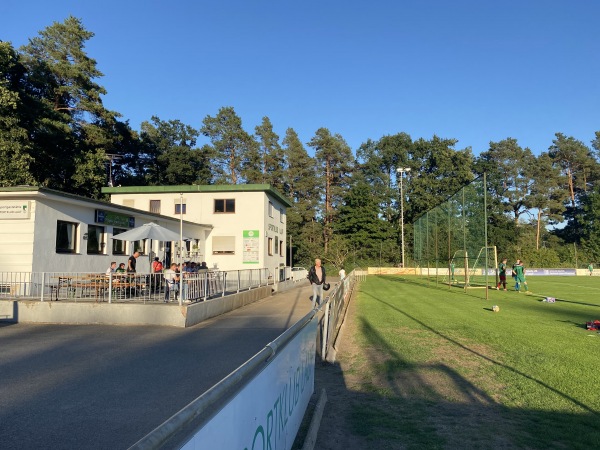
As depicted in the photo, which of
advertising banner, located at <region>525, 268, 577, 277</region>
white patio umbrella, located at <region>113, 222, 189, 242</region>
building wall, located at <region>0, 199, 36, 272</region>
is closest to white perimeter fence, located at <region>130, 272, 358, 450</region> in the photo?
white patio umbrella, located at <region>113, 222, 189, 242</region>

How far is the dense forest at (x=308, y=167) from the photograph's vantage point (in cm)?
3825

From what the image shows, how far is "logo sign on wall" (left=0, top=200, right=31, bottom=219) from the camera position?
16359 millimetres

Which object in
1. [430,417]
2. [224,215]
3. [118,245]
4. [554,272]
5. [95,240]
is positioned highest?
[224,215]

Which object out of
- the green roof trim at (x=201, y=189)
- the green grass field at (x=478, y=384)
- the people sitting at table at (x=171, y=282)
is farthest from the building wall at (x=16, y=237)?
the green roof trim at (x=201, y=189)

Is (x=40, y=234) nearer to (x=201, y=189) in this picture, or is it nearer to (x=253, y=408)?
(x=201, y=189)

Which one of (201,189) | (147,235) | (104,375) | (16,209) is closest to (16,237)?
(16,209)

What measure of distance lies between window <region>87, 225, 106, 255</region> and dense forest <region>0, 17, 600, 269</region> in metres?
13.2

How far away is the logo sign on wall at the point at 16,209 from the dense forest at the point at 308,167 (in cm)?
1427

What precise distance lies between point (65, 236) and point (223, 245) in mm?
13784

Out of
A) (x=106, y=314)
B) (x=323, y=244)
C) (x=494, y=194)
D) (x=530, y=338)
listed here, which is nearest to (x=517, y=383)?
(x=530, y=338)

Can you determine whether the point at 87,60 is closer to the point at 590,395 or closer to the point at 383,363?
the point at 383,363

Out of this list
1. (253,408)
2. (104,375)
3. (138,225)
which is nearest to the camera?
(253,408)

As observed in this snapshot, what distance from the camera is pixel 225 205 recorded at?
31156 mm

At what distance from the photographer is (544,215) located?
3246 inches
